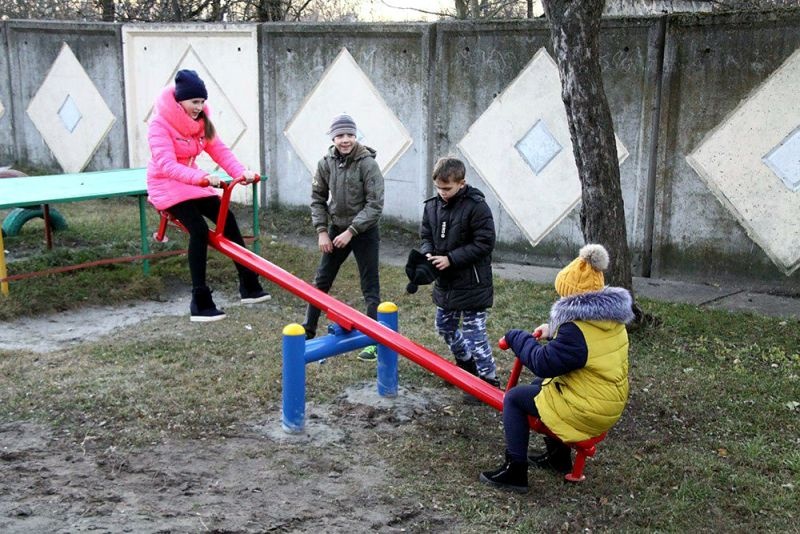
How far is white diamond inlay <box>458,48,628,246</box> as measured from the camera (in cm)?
795

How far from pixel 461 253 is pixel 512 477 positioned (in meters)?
1.27

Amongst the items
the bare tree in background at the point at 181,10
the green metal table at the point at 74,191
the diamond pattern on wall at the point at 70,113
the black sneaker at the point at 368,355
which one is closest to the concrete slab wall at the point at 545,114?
the diamond pattern on wall at the point at 70,113

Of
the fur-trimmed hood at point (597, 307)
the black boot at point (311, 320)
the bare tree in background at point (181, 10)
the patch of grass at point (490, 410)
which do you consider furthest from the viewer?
the bare tree in background at point (181, 10)

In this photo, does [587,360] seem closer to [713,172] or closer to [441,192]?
[441,192]

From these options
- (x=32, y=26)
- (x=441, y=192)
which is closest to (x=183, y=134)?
(x=441, y=192)

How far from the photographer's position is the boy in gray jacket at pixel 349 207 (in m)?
5.49

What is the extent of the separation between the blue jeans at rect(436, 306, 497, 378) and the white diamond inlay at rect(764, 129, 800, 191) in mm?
3451

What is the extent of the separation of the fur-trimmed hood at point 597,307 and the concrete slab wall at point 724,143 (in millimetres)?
3974

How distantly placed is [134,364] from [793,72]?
17.4 ft

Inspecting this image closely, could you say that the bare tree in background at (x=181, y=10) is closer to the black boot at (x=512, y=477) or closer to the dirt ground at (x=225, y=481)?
the dirt ground at (x=225, y=481)

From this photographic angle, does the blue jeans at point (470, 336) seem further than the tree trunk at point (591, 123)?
No

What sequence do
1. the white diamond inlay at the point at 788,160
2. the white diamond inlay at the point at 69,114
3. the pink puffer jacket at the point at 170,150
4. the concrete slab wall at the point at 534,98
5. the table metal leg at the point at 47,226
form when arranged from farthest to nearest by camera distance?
the white diamond inlay at the point at 69,114 → the table metal leg at the point at 47,226 → the concrete slab wall at the point at 534,98 → the white diamond inlay at the point at 788,160 → the pink puffer jacket at the point at 170,150

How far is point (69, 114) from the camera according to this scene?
12.0 metres

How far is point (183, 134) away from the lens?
603cm
